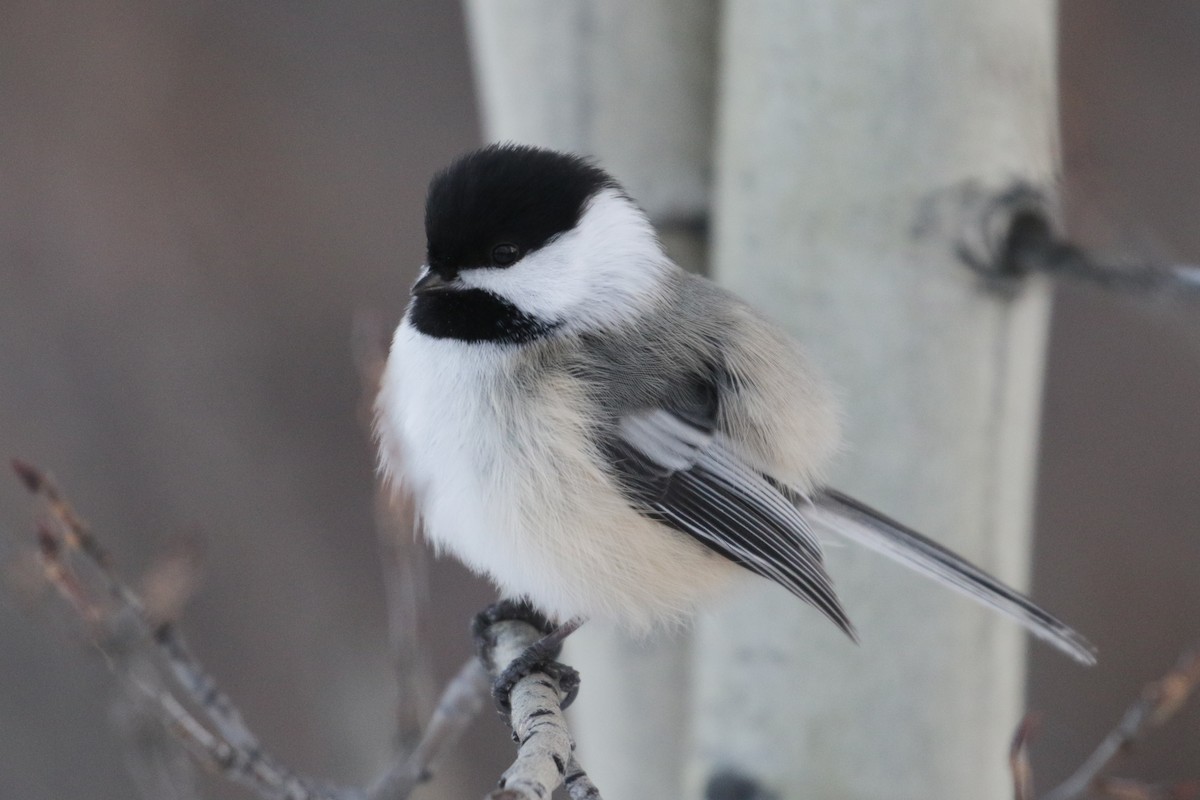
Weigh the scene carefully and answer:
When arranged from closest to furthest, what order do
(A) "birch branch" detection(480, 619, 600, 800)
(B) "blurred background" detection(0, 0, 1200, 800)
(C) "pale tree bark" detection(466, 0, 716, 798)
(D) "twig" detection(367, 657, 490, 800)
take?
(A) "birch branch" detection(480, 619, 600, 800) < (D) "twig" detection(367, 657, 490, 800) < (C) "pale tree bark" detection(466, 0, 716, 798) < (B) "blurred background" detection(0, 0, 1200, 800)

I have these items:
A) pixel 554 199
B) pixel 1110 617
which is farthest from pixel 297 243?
pixel 1110 617

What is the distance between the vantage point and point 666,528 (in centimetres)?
130

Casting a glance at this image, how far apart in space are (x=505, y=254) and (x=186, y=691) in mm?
533

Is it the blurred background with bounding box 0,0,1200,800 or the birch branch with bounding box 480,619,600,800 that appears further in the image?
the blurred background with bounding box 0,0,1200,800

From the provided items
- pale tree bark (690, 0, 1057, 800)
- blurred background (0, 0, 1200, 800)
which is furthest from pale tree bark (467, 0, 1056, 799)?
blurred background (0, 0, 1200, 800)

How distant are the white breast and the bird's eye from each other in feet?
0.30

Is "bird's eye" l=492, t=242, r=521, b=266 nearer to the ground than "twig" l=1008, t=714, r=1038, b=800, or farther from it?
farther from it

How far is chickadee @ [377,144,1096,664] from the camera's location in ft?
4.03

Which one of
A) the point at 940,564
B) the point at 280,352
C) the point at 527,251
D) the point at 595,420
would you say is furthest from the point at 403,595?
the point at 280,352

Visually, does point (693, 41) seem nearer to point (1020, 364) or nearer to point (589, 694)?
point (1020, 364)

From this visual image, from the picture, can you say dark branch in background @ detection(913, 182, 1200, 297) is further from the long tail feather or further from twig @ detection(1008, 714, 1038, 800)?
twig @ detection(1008, 714, 1038, 800)

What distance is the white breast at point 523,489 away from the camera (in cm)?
123

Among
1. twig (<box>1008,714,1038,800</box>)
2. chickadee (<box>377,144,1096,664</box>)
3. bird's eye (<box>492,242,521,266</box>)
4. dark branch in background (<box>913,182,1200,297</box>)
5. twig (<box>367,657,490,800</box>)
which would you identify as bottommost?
twig (<box>367,657,490,800</box>)

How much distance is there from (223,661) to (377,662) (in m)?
0.52
